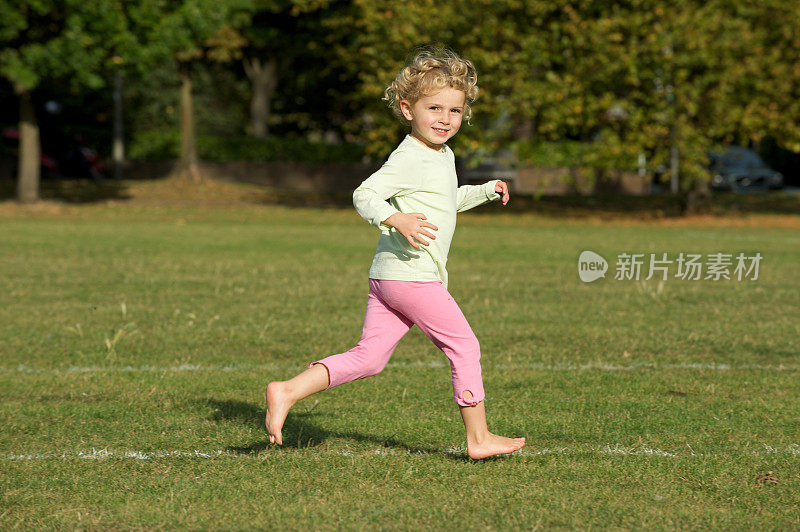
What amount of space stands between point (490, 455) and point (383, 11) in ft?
75.5

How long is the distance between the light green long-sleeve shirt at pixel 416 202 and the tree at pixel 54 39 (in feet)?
68.8

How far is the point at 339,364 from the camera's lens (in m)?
4.93

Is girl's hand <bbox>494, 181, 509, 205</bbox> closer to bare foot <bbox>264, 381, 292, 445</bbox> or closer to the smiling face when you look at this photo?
the smiling face

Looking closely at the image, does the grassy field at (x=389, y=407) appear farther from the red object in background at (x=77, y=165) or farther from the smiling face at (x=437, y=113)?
the red object in background at (x=77, y=165)

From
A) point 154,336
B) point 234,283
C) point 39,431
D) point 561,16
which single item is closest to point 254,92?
point 561,16

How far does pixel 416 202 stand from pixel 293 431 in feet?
5.10

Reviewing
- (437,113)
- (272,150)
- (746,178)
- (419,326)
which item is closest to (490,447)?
(419,326)

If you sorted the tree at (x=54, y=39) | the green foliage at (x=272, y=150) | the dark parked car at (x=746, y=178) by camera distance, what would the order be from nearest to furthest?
the tree at (x=54, y=39) < the green foliage at (x=272, y=150) < the dark parked car at (x=746, y=178)

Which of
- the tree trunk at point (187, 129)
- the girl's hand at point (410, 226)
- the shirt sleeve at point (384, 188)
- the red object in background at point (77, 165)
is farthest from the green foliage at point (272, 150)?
the girl's hand at point (410, 226)

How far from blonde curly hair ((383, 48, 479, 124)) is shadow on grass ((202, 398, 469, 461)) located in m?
1.70

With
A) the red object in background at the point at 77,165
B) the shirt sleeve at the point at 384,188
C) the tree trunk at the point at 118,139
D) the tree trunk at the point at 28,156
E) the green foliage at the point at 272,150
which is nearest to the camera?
the shirt sleeve at the point at 384,188

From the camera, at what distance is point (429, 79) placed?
4793 millimetres

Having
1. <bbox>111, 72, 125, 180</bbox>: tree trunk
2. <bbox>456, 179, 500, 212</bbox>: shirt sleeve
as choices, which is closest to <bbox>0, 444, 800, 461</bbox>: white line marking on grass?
<bbox>456, 179, 500, 212</bbox>: shirt sleeve

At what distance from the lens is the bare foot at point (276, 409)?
15.8ft
